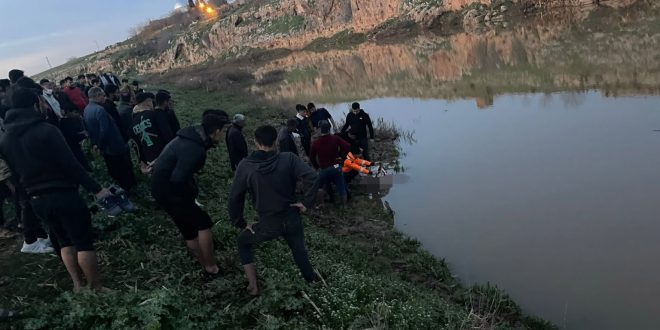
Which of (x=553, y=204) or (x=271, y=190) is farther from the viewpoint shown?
(x=553, y=204)

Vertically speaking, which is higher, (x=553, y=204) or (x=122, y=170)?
(x=122, y=170)

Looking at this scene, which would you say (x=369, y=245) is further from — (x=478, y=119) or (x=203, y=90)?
(x=203, y=90)

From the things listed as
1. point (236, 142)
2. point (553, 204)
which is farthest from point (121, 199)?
point (553, 204)

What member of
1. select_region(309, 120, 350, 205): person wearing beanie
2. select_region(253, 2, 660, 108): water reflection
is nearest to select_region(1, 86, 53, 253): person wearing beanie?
select_region(309, 120, 350, 205): person wearing beanie

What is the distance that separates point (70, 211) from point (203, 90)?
110ft

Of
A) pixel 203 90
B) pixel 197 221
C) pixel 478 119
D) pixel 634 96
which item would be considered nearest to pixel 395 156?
pixel 478 119

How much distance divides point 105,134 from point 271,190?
4.24 metres

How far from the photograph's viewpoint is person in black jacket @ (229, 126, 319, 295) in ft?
16.0

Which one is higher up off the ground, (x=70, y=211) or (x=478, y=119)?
(x=70, y=211)

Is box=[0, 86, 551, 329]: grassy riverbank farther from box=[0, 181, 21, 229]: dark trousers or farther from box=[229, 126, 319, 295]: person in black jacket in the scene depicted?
box=[229, 126, 319, 295]: person in black jacket

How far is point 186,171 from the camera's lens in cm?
508

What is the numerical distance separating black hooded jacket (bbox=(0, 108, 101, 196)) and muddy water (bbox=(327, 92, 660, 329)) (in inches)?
220

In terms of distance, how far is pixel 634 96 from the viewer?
13.5m

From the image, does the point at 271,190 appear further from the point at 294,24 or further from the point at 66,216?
the point at 294,24
